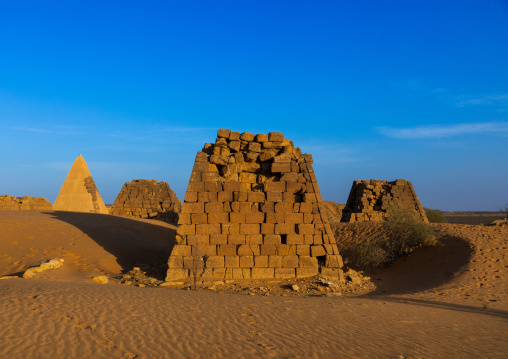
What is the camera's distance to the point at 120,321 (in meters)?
5.09

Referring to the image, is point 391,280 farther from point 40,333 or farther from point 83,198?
point 83,198

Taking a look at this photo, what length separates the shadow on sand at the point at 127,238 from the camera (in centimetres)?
1320

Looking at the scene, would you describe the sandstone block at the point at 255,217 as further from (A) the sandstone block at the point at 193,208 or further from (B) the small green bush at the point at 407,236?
(B) the small green bush at the point at 407,236

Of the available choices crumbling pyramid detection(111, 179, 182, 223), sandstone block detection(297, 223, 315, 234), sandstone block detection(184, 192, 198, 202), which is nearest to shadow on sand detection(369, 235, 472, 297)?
sandstone block detection(297, 223, 315, 234)

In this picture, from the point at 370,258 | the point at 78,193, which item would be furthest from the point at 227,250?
the point at 78,193

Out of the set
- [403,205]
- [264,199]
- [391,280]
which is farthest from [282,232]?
[403,205]

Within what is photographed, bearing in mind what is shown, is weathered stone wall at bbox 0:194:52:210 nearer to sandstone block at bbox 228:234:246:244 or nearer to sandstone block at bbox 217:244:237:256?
sandstone block at bbox 217:244:237:256

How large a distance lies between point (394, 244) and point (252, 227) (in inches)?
265

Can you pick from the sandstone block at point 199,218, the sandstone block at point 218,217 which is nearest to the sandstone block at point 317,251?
the sandstone block at point 218,217

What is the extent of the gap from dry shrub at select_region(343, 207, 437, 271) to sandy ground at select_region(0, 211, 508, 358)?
2.42 meters

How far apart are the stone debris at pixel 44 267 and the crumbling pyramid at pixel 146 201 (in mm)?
16588

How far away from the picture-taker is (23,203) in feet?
87.3

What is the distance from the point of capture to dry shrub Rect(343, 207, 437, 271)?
44.7ft

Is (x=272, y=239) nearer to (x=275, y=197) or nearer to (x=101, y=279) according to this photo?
(x=275, y=197)
